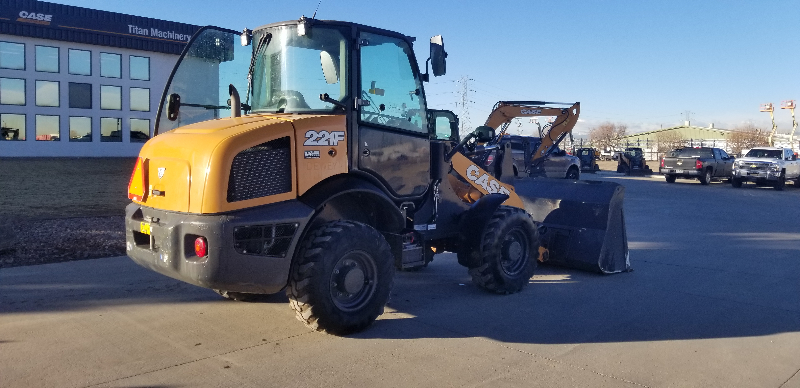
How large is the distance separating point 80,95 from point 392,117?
1567 inches

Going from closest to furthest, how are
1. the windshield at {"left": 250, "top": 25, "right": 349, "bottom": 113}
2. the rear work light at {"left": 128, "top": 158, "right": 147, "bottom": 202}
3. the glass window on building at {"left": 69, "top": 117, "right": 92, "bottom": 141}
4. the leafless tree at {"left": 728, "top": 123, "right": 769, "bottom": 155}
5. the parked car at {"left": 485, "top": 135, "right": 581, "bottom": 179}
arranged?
the rear work light at {"left": 128, "top": 158, "right": 147, "bottom": 202} < the windshield at {"left": 250, "top": 25, "right": 349, "bottom": 113} < the parked car at {"left": 485, "top": 135, "right": 581, "bottom": 179} < the glass window on building at {"left": 69, "top": 117, "right": 92, "bottom": 141} < the leafless tree at {"left": 728, "top": 123, "right": 769, "bottom": 155}

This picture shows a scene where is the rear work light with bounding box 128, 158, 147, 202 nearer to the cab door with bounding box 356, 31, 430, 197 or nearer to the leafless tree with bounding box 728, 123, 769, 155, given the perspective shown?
the cab door with bounding box 356, 31, 430, 197

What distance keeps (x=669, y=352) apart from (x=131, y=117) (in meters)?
42.6

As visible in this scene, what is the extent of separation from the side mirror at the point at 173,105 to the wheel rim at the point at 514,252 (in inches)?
139

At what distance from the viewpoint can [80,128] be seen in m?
40.7

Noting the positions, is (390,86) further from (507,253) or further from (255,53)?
(507,253)

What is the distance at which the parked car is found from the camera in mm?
22188

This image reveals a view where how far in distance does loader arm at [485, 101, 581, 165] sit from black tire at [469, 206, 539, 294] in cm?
605

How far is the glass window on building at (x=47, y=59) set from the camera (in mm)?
38281

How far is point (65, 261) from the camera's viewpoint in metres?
8.08

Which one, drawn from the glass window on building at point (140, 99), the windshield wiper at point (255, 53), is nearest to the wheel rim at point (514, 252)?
the windshield wiper at point (255, 53)

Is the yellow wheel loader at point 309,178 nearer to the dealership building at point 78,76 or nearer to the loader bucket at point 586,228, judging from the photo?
the loader bucket at point 586,228

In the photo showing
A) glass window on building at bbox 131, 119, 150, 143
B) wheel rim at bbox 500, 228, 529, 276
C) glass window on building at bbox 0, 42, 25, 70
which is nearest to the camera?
wheel rim at bbox 500, 228, 529, 276

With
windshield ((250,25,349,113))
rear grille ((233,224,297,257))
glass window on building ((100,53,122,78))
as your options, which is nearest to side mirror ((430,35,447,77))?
windshield ((250,25,349,113))
